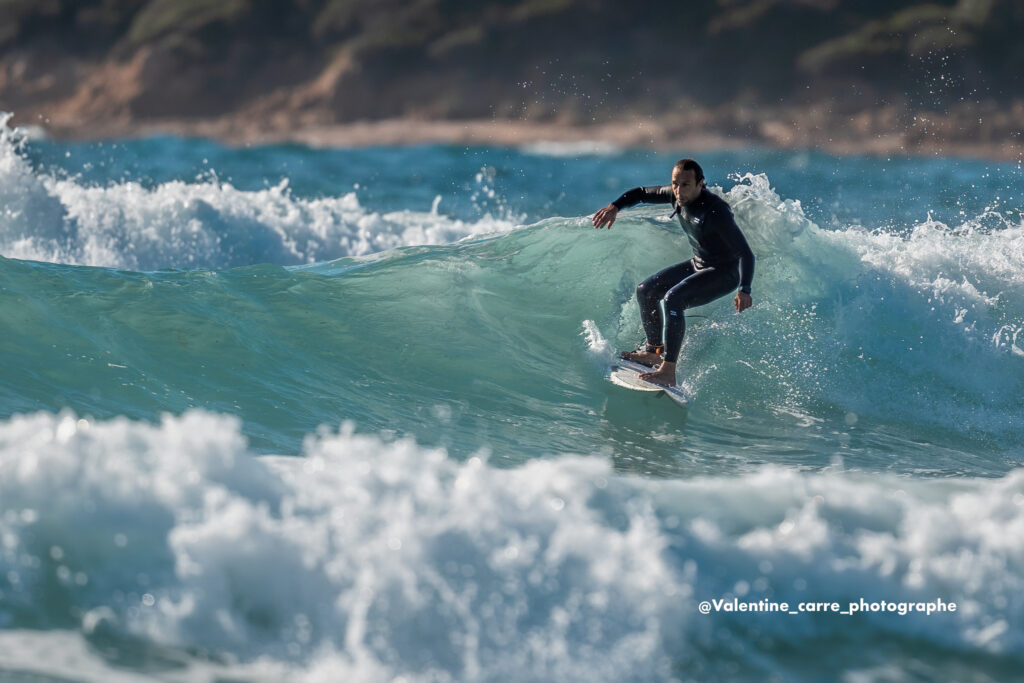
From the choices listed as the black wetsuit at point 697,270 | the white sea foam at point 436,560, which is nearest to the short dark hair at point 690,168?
the black wetsuit at point 697,270

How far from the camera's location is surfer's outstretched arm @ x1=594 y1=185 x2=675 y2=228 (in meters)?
7.36

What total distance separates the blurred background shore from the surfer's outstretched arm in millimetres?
50981

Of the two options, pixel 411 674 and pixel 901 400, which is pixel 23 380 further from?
pixel 901 400

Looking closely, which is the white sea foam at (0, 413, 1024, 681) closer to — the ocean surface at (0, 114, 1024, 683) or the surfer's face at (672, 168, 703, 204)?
the ocean surface at (0, 114, 1024, 683)

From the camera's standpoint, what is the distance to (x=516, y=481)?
4.77 metres

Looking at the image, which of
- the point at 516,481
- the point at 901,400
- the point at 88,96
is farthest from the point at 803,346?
the point at 88,96

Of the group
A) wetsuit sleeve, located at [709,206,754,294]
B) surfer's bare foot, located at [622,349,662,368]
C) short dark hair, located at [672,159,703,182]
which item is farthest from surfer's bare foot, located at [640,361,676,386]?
short dark hair, located at [672,159,703,182]

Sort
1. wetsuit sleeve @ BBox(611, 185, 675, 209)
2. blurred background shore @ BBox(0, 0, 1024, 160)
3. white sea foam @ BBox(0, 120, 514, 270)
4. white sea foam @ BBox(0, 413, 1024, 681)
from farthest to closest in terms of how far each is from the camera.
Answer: blurred background shore @ BBox(0, 0, 1024, 160) → white sea foam @ BBox(0, 120, 514, 270) → wetsuit sleeve @ BBox(611, 185, 675, 209) → white sea foam @ BBox(0, 413, 1024, 681)

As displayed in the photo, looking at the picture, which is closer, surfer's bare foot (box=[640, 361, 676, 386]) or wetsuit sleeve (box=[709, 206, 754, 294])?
wetsuit sleeve (box=[709, 206, 754, 294])

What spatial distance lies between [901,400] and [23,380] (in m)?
6.18

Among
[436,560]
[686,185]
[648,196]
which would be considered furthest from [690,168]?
[436,560]

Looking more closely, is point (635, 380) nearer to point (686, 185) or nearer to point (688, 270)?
point (688, 270)

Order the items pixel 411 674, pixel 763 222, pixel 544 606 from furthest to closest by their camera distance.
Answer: pixel 763 222 → pixel 544 606 → pixel 411 674

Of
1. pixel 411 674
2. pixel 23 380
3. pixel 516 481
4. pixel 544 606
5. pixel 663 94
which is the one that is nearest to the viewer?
pixel 411 674
